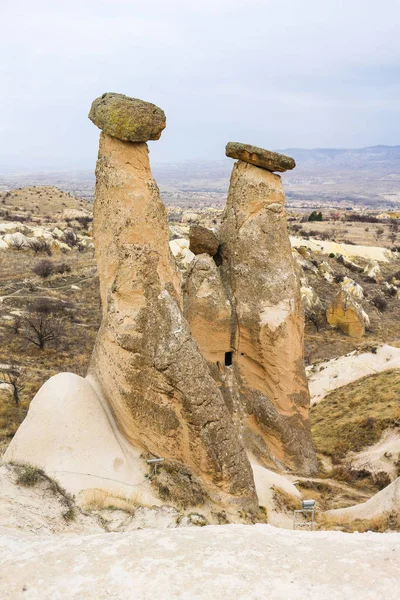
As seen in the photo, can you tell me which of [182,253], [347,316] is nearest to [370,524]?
[347,316]

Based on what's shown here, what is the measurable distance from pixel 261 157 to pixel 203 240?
6.95 feet

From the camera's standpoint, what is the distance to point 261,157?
1048cm

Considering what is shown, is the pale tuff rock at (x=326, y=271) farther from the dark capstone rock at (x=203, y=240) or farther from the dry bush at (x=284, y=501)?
the dry bush at (x=284, y=501)

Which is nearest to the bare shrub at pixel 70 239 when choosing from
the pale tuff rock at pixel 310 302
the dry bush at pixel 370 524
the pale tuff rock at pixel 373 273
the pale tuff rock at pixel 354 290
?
the pale tuff rock at pixel 310 302

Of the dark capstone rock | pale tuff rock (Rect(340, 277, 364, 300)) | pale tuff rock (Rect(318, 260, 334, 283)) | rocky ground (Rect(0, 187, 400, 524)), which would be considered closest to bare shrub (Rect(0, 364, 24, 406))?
rocky ground (Rect(0, 187, 400, 524))

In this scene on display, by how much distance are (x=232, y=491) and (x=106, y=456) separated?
1.98m

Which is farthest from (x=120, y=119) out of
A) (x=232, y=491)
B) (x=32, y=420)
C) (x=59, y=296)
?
(x=59, y=296)

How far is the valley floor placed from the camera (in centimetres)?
418

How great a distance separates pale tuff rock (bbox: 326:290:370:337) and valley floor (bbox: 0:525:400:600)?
2036 centimetres

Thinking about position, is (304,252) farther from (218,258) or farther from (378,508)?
(378,508)

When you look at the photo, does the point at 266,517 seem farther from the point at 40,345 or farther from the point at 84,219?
the point at 84,219

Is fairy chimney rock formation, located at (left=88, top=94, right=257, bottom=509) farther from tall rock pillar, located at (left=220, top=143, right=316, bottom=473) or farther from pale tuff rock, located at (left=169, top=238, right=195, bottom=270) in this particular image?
pale tuff rock, located at (left=169, top=238, right=195, bottom=270)

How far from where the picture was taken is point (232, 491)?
772 cm

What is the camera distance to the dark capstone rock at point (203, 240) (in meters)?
11.1
